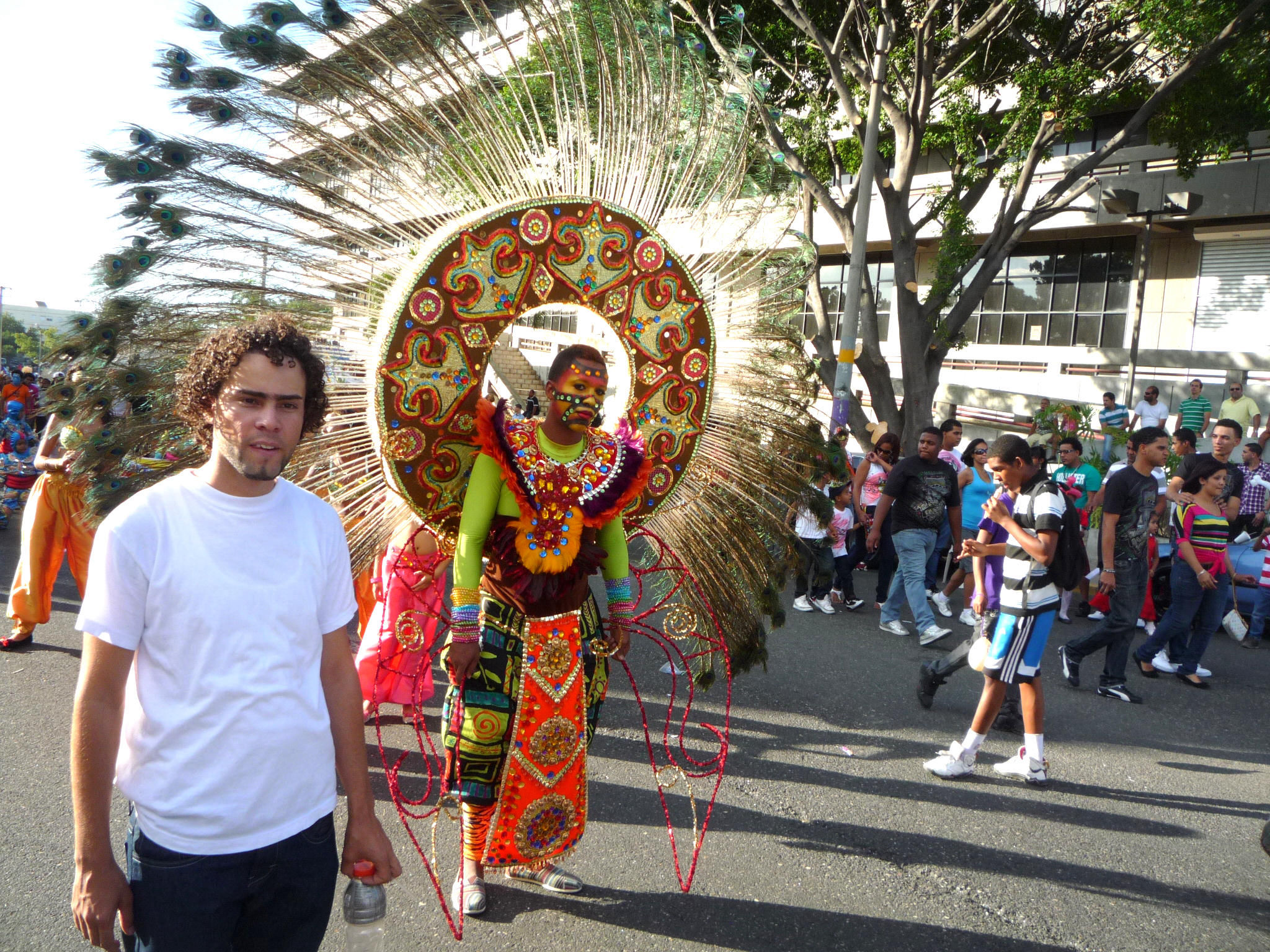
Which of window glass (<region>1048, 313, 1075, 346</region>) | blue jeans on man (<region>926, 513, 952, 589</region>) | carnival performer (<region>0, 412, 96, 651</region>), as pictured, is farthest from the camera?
window glass (<region>1048, 313, 1075, 346</region>)

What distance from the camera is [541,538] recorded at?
3.19 m

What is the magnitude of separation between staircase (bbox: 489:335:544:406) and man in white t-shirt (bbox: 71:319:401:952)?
2477mm

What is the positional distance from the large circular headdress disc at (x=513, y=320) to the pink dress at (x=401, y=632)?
31 cm

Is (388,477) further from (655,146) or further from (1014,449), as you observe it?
(1014,449)

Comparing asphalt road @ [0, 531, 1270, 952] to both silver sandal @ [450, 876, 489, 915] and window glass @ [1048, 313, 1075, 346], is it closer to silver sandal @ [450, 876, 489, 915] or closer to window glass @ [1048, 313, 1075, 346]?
silver sandal @ [450, 876, 489, 915]

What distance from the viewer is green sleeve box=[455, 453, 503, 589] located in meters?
3.10

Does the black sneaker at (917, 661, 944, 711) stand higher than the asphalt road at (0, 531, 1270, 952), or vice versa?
the black sneaker at (917, 661, 944, 711)

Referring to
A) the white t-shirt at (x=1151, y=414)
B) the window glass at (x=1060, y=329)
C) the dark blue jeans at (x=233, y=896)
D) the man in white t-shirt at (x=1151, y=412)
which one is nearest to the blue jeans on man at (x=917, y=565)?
the dark blue jeans at (x=233, y=896)

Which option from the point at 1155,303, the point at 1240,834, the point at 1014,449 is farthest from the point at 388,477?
the point at 1155,303

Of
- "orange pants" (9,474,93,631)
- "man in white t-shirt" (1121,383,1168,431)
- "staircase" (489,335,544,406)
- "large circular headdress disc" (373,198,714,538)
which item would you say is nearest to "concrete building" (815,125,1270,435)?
"man in white t-shirt" (1121,383,1168,431)

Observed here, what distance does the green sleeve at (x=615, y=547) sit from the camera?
3.44 m

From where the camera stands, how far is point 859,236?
12422mm

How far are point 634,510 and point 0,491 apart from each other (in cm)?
1018

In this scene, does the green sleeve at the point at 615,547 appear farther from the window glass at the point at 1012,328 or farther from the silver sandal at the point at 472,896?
the window glass at the point at 1012,328
